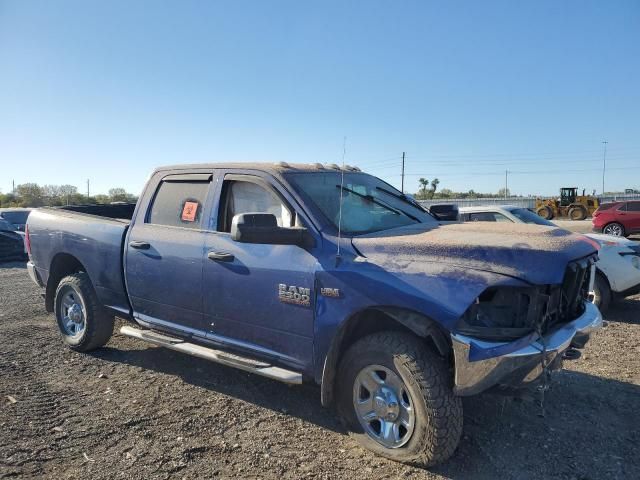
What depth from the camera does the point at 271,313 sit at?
145 inches

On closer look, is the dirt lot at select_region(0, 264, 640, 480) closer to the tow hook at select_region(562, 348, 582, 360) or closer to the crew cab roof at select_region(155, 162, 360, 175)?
the tow hook at select_region(562, 348, 582, 360)

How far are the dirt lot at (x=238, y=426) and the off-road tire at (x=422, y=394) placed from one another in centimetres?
14

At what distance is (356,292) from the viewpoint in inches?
128

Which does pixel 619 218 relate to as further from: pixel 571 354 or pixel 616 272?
pixel 571 354

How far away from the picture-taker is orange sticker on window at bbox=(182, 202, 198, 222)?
14.7 feet

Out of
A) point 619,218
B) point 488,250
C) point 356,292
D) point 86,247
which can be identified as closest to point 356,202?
point 356,292

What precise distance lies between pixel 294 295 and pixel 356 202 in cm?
101

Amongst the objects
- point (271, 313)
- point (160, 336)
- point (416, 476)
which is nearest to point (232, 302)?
point (271, 313)

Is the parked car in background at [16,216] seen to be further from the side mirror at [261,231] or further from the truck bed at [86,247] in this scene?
the side mirror at [261,231]

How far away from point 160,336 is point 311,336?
1.79 metres

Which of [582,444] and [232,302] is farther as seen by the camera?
[232,302]

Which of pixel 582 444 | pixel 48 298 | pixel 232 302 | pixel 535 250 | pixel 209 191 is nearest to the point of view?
pixel 535 250

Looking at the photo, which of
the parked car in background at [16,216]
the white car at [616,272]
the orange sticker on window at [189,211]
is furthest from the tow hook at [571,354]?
the parked car in background at [16,216]

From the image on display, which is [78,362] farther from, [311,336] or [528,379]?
[528,379]
